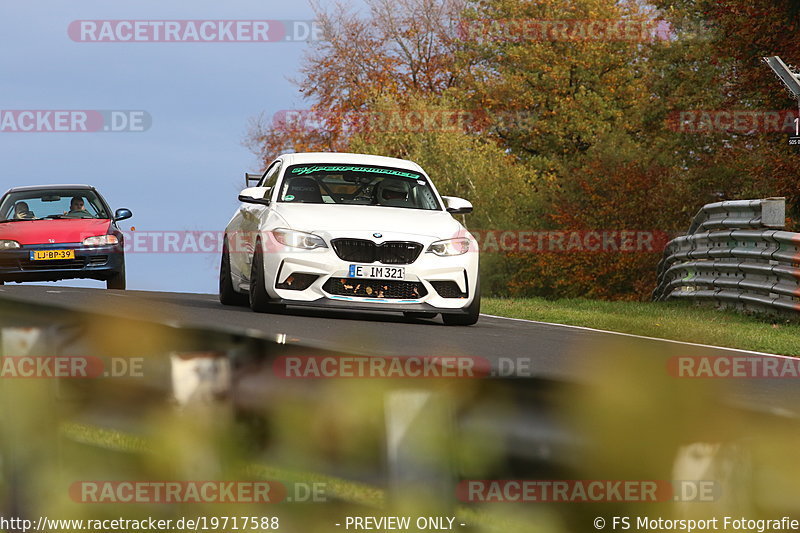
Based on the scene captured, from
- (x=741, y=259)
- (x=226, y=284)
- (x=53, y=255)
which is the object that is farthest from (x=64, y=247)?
(x=741, y=259)

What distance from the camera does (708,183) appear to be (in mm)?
42906

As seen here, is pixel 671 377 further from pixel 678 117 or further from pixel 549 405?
pixel 678 117

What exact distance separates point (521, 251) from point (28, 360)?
125 feet

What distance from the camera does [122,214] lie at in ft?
65.0

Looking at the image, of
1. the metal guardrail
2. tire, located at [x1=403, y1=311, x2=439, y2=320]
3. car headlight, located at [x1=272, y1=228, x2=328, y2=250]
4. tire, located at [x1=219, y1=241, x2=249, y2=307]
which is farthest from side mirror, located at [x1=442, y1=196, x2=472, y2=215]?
the metal guardrail

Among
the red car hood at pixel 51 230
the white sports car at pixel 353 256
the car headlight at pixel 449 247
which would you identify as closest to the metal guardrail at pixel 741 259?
the white sports car at pixel 353 256

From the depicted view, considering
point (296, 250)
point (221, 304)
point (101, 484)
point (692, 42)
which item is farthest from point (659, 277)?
point (692, 42)

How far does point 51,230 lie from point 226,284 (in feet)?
19.3

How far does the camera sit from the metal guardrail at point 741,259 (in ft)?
53.8

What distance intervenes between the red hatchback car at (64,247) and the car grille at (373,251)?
8285mm

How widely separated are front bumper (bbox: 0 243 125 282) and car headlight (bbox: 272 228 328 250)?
312 inches

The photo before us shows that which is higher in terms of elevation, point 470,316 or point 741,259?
point 741,259

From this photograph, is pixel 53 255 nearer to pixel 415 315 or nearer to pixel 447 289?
pixel 415 315

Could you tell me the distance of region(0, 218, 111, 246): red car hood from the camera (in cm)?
1898
